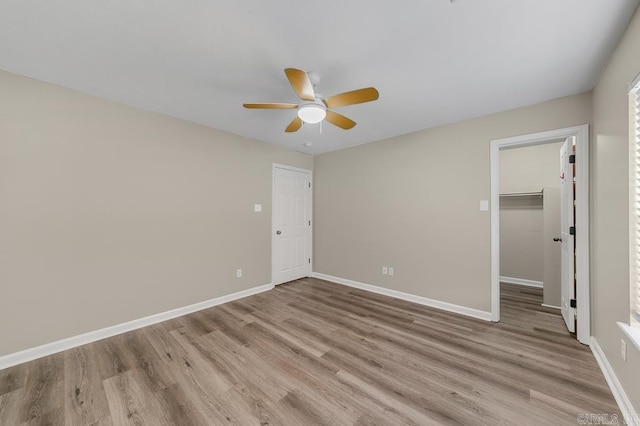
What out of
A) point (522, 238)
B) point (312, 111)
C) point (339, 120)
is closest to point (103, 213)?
point (312, 111)

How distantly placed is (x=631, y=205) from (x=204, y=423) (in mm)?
3041

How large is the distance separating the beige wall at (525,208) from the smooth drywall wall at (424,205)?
1.78 metres

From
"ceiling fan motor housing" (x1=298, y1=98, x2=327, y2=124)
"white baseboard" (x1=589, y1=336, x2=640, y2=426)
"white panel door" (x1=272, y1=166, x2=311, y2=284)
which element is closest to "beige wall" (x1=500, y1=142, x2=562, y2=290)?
"white baseboard" (x1=589, y1=336, x2=640, y2=426)

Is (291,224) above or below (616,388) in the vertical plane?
above

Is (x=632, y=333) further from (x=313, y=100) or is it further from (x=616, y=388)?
(x=313, y=100)

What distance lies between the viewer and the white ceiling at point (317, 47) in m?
1.47

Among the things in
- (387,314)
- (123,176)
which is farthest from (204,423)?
(123,176)

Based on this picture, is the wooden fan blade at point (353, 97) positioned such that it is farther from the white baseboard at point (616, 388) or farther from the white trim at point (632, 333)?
the white baseboard at point (616, 388)

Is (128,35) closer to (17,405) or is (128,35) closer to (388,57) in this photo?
(388,57)

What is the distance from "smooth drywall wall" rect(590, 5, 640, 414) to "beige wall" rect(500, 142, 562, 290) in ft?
7.42

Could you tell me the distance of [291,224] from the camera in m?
4.59

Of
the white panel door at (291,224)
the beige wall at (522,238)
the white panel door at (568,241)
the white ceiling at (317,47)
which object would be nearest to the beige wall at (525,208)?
the beige wall at (522,238)

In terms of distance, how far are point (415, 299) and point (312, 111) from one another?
9.78ft

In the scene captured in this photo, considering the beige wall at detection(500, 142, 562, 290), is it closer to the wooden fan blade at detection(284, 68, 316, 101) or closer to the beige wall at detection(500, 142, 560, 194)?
the beige wall at detection(500, 142, 560, 194)
